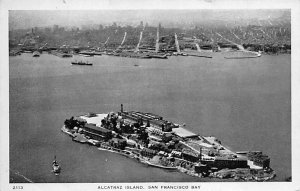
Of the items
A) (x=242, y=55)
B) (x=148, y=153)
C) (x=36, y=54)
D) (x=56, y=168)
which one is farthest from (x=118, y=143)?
(x=242, y=55)

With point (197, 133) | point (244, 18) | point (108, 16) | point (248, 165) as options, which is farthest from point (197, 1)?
point (248, 165)

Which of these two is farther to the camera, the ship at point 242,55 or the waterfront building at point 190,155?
the ship at point 242,55

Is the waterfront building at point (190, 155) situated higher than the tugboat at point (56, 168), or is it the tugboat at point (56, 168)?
the waterfront building at point (190, 155)

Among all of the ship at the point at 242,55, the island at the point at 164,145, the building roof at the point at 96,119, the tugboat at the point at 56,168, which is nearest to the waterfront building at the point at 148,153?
the island at the point at 164,145

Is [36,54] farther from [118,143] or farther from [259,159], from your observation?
[259,159]

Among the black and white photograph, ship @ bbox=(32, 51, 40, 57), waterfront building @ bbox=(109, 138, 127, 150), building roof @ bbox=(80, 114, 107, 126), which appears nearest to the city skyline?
the black and white photograph

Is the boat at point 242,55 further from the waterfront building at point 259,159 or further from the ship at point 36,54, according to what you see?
the ship at point 36,54

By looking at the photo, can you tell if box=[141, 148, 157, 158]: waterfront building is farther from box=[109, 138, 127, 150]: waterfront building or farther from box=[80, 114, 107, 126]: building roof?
box=[80, 114, 107, 126]: building roof
